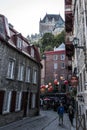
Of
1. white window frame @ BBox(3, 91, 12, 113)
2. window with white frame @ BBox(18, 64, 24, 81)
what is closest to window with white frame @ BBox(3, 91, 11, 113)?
white window frame @ BBox(3, 91, 12, 113)

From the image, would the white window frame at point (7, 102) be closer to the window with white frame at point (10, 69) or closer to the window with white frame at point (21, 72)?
the window with white frame at point (10, 69)

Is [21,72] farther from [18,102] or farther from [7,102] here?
[7,102]

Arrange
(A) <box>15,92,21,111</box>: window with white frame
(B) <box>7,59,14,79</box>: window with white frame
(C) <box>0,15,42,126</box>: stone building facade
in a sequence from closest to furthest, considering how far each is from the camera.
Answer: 1. (C) <box>0,15,42,126</box>: stone building facade
2. (B) <box>7,59,14,79</box>: window with white frame
3. (A) <box>15,92,21,111</box>: window with white frame

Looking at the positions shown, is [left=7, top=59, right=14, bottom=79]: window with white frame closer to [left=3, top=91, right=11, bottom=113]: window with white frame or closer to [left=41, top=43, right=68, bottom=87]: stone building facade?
[left=3, top=91, right=11, bottom=113]: window with white frame

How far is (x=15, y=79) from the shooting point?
54.5ft

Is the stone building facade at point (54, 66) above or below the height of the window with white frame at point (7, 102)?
above

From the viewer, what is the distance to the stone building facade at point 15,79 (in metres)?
14.3

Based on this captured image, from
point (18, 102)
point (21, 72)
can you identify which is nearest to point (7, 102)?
point (18, 102)

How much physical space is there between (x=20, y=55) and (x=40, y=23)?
4869 inches

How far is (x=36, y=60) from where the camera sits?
22.8m

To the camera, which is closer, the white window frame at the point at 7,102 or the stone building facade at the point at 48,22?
the white window frame at the point at 7,102

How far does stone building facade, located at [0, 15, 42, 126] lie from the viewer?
1435 centimetres

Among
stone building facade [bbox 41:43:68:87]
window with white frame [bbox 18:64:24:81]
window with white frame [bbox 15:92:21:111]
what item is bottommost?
window with white frame [bbox 15:92:21:111]

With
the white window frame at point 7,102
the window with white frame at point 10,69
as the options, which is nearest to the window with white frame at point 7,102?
the white window frame at point 7,102
